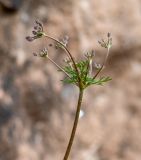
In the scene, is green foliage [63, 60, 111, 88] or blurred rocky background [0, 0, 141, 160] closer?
green foliage [63, 60, 111, 88]

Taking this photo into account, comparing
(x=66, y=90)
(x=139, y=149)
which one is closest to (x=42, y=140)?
(x=66, y=90)

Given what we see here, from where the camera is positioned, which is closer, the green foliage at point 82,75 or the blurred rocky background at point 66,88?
the green foliage at point 82,75

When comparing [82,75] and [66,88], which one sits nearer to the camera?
[82,75]

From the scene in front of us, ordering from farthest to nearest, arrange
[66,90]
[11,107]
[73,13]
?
1. [73,13]
2. [66,90]
3. [11,107]

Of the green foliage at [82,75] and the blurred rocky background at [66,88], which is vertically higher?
the blurred rocky background at [66,88]

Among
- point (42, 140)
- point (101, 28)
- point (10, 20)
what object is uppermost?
point (101, 28)

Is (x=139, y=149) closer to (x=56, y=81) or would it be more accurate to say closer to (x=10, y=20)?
(x=56, y=81)

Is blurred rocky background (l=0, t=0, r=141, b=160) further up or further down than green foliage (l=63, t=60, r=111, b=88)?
further up

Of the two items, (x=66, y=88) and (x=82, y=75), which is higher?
(x=66, y=88)
